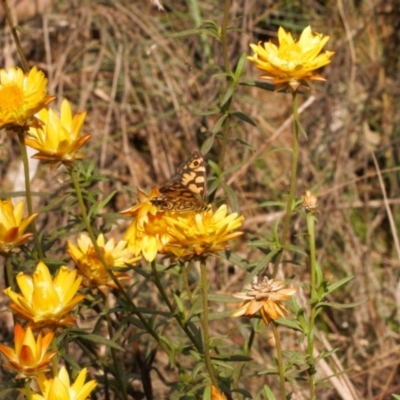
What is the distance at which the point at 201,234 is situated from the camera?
1652 mm

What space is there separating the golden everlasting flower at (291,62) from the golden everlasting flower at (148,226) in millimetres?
379

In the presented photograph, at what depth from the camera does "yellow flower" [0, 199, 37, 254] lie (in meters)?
1.76

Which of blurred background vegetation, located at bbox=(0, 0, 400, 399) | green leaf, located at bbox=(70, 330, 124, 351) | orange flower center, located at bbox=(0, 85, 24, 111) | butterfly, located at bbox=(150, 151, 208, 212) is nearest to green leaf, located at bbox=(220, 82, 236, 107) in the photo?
butterfly, located at bbox=(150, 151, 208, 212)

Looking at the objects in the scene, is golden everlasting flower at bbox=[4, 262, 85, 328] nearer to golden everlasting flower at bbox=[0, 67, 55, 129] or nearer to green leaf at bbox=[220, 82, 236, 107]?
golden everlasting flower at bbox=[0, 67, 55, 129]

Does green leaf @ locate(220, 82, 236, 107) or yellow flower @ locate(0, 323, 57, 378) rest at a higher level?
green leaf @ locate(220, 82, 236, 107)

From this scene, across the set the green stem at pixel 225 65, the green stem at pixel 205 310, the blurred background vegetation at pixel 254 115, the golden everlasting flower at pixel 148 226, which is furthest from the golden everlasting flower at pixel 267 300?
the blurred background vegetation at pixel 254 115

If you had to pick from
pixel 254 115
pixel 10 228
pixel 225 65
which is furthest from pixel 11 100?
pixel 254 115

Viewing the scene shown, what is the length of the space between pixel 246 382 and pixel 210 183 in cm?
128

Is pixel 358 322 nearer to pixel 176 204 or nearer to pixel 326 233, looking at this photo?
pixel 326 233

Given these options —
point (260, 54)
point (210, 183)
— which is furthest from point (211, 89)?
point (260, 54)

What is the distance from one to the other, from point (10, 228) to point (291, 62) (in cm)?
70

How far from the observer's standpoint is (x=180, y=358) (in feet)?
10.9

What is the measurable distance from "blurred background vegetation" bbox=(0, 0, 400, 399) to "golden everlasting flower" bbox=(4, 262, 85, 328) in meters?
2.13

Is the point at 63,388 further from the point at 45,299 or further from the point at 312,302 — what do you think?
the point at 312,302
